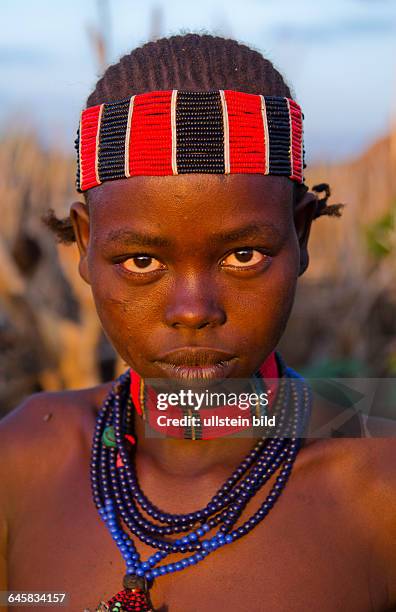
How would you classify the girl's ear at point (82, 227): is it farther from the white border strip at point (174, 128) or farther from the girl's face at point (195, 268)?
the white border strip at point (174, 128)

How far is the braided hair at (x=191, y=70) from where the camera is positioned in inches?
72.4

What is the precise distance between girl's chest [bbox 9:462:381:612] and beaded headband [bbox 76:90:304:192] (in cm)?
85

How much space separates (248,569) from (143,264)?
0.78 metres

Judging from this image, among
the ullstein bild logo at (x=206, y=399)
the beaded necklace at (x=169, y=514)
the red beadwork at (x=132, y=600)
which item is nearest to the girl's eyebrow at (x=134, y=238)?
the ullstein bild logo at (x=206, y=399)

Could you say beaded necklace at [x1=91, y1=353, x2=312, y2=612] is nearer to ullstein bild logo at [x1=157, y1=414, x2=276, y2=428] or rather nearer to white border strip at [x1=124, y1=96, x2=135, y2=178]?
ullstein bild logo at [x1=157, y1=414, x2=276, y2=428]

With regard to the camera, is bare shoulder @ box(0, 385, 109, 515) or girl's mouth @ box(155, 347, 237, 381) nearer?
girl's mouth @ box(155, 347, 237, 381)

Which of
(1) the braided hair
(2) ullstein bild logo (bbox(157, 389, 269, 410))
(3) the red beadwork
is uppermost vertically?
(1) the braided hair

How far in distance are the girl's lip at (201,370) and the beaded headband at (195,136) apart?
42 cm

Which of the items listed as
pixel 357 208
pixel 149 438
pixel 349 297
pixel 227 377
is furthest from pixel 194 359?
pixel 357 208

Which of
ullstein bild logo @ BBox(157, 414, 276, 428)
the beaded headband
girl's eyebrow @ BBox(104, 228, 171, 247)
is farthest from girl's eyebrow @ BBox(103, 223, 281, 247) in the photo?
ullstein bild logo @ BBox(157, 414, 276, 428)

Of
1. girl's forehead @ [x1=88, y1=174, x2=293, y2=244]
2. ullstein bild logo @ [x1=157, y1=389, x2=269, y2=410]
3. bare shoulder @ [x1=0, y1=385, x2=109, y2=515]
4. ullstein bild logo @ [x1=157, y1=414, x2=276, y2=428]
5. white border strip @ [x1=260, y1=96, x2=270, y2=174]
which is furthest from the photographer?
bare shoulder @ [x1=0, y1=385, x2=109, y2=515]

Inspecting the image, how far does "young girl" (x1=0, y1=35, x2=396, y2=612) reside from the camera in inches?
68.3

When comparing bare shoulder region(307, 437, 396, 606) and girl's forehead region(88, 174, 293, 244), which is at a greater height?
girl's forehead region(88, 174, 293, 244)

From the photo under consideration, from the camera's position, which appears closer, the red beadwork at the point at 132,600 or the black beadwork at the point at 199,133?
the black beadwork at the point at 199,133
